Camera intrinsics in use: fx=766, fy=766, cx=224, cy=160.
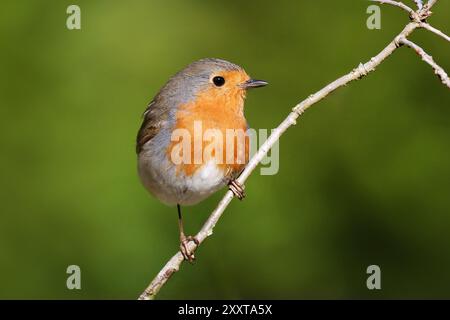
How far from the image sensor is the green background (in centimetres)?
465

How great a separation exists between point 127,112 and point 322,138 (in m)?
1.24

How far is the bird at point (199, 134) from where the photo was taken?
12.5 ft

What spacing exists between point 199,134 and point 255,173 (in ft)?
3.63

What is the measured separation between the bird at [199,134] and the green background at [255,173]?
76cm

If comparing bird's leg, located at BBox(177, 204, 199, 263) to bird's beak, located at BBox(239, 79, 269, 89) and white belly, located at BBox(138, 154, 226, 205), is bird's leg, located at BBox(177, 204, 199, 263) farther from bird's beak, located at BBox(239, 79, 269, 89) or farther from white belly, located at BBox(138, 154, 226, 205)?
bird's beak, located at BBox(239, 79, 269, 89)

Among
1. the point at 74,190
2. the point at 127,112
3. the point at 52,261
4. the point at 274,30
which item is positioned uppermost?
the point at 274,30

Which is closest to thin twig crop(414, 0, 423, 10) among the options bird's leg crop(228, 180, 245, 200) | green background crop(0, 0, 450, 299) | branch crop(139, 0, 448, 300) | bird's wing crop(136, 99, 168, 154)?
branch crop(139, 0, 448, 300)

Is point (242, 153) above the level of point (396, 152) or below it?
below

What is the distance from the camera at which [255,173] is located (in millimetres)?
4828

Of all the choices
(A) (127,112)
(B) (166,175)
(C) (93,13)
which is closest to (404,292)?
(B) (166,175)

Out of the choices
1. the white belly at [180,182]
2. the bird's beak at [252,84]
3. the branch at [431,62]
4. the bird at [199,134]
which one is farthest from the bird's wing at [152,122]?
the branch at [431,62]

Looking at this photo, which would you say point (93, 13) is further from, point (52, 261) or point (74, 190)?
point (52, 261)

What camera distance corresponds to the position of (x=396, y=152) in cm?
484

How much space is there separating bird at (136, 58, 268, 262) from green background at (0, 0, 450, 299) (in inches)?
30.0
